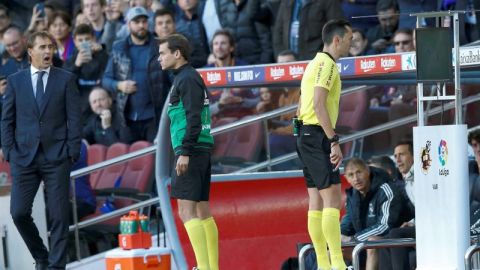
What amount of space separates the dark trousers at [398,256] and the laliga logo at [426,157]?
59.8 inches

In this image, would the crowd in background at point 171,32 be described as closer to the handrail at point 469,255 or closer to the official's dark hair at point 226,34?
the official's dark hair at point 226,34

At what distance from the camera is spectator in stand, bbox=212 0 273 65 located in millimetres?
17453

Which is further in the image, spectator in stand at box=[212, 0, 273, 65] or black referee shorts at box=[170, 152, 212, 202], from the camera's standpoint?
spectator in stand at box=[212, 0, 273, 65]

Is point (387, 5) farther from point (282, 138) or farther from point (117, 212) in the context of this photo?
point (117, 212)

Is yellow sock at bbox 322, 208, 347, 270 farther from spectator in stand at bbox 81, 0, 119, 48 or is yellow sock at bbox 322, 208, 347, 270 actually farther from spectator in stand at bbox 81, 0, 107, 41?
spectator in stand at bbox 81, 0, 107, 41

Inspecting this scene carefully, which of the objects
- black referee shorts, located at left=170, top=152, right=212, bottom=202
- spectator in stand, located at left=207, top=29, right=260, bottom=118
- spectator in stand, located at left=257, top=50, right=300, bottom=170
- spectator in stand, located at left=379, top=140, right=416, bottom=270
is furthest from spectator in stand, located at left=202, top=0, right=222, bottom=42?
black referee shorts, located at left=170, top=152, right=212, bottom=202

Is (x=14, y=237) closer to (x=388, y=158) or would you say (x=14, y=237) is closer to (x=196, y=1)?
(x=388, y=158)

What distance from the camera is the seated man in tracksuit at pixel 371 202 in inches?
491

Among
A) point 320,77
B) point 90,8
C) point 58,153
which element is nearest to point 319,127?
→ point 320,77

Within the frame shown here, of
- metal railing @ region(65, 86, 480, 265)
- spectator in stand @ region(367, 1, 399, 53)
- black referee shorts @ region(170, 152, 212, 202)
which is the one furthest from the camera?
spectator in stand @ region(367, 1, 399, 53)

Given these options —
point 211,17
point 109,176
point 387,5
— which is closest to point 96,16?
point 211,17

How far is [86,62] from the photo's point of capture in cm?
1812

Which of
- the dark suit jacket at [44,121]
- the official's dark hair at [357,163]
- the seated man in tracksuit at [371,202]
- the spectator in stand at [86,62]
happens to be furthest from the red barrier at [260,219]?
the spectator in stand at [86,62]

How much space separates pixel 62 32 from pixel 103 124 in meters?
2.20
